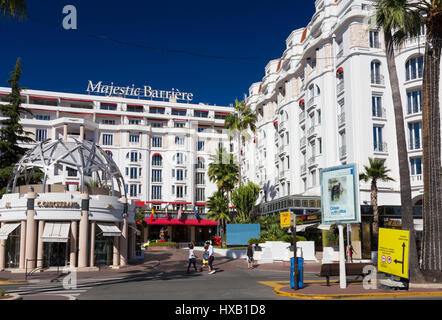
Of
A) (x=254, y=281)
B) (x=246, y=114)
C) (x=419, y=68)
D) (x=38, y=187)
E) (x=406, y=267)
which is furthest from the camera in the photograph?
(x=246, y=114)

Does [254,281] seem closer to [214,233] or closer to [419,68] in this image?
[419,68]

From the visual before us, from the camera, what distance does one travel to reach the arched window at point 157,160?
7231 centimetres

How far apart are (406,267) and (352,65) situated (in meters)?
28.7

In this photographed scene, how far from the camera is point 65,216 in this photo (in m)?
26.2

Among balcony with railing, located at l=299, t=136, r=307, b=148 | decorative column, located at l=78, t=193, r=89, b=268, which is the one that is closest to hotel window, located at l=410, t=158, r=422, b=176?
balcony with railing, located at l=299, t=136, r=307, b=148

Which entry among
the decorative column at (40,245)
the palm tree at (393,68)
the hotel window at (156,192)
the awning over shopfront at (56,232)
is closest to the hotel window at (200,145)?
the hotel window at (156,192)

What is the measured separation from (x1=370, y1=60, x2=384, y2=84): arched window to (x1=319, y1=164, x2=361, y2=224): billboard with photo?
2730 cm

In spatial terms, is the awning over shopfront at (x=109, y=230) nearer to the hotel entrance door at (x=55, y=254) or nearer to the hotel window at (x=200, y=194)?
the hotel entrance door at (x=55, y=254)

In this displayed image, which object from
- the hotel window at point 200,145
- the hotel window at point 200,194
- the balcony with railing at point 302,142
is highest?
the hotel window at point 200,145

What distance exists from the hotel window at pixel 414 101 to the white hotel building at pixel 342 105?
84 mm

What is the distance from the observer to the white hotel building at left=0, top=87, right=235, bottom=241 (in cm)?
6944

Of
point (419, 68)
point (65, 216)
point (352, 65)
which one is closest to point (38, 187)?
point (65, 216)

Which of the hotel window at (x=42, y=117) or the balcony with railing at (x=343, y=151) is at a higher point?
the hotel window at (x=42, y=117)
